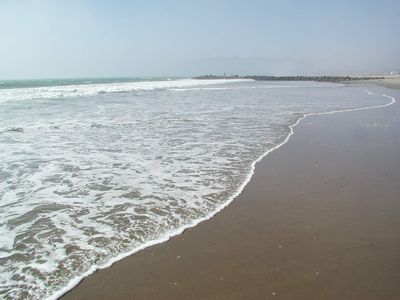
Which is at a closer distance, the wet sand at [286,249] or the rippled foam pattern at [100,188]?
the wet sand at [286,249]

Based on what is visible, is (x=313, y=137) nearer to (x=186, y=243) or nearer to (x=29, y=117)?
(x=186, y=243)

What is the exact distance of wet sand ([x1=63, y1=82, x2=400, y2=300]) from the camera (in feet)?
12.5

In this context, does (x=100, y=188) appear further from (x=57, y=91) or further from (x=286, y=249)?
(x=57, y=91)

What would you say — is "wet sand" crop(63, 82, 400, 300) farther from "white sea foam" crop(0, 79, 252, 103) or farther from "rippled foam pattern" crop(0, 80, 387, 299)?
"white sea foam" crop(0, 79, 252, 103)

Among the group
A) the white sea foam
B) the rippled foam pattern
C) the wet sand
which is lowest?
the white sea foam

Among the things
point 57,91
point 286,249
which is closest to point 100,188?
point 286,249

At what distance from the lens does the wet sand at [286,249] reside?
3.82m

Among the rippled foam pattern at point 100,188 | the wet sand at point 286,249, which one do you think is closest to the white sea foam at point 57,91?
the rippled foam pattern at point 100,188

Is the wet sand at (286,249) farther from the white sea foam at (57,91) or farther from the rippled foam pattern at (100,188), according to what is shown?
the white sea foam at (57,91)

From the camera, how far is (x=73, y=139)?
40.0 feet

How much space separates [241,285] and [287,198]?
282 cm

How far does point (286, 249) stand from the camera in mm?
4613

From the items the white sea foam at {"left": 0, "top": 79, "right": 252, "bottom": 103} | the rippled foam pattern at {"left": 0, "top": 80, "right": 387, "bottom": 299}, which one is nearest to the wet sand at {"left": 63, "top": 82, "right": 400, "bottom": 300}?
the rippled foam pattern at {"left": 0, "top": 80, "right": 387, "bottom": 299}

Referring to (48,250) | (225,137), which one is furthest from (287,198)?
(225,137)
